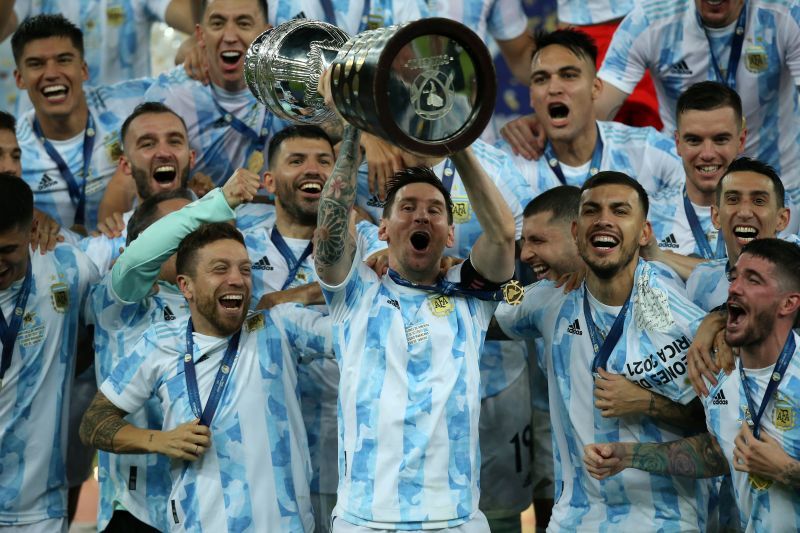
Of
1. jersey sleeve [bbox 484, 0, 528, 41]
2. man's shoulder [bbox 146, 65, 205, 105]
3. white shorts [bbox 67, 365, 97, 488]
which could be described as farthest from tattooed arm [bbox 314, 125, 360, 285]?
jersey sleeve [bbox 484, 0, 528, 41]

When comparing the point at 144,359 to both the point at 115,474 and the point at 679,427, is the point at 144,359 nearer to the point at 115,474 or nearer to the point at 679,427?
the point at 115,474

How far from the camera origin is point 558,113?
6.28 meters

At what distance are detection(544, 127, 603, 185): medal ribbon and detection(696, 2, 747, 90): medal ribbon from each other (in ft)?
2.69

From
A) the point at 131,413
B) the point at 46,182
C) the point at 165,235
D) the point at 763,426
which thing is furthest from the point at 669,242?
the point at 46,182

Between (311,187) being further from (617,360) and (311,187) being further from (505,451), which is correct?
(617,360)

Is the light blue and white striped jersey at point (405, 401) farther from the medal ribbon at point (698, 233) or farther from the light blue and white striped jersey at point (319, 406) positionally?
the medal ribbon at point (698, 233)

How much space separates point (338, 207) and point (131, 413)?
1.45 metres

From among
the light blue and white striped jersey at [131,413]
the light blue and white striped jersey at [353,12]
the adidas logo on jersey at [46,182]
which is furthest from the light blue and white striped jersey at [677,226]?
the adidas logo on jersey at [46,182]

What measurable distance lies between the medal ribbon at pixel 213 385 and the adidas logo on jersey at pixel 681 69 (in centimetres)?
292

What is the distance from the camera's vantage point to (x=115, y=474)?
557cm

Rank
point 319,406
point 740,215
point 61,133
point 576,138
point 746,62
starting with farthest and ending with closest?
point 61,133, point 746,62, point 576,138, point 319,406, point 740,215

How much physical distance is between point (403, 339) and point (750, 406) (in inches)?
50.2

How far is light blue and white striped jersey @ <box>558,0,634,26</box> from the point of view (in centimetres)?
770

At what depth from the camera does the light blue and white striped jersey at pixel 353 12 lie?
22.7 feet
